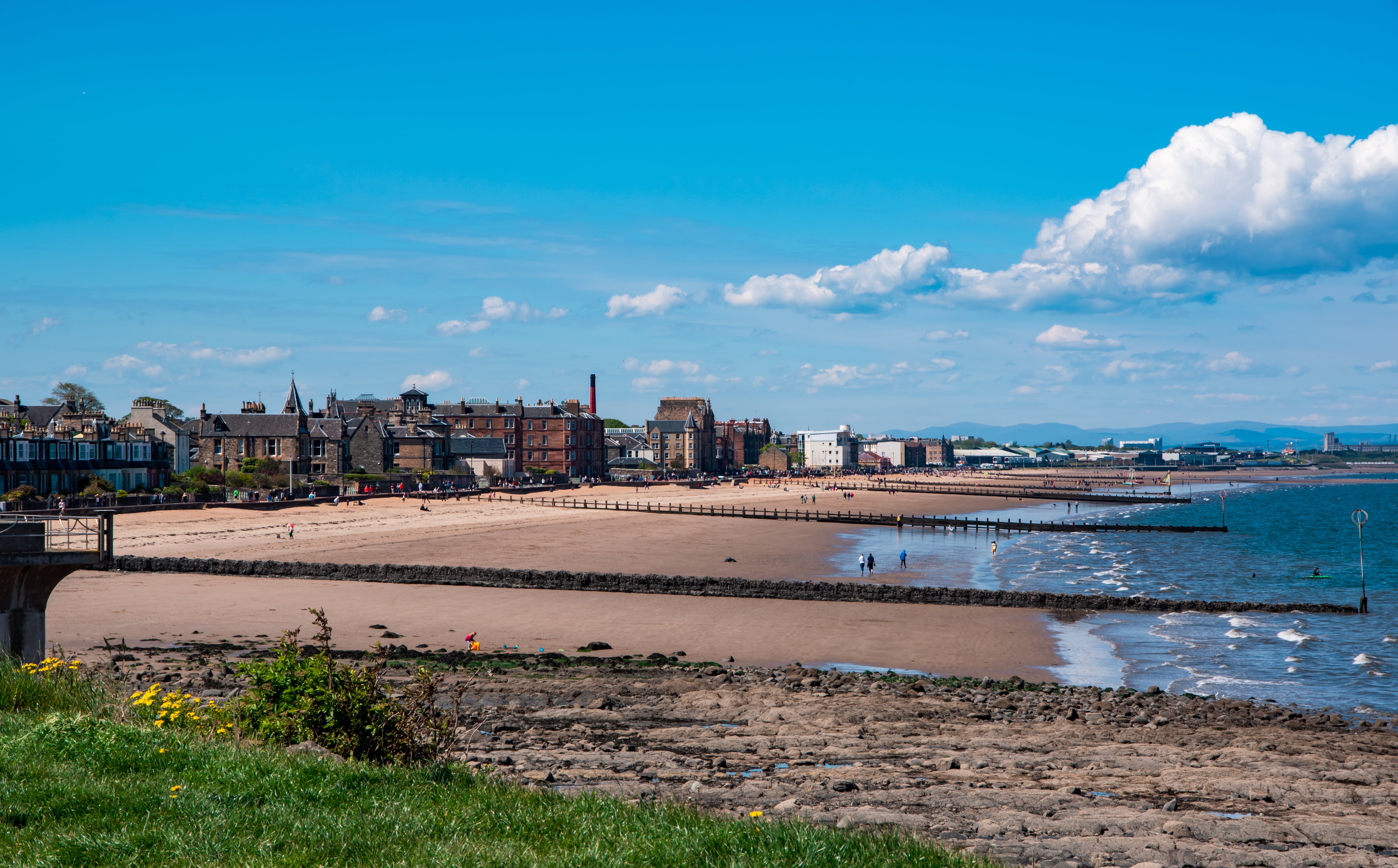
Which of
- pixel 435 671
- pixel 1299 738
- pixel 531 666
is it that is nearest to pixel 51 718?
pixel 435 671

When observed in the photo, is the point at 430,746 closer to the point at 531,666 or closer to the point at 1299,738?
the point at 531,666

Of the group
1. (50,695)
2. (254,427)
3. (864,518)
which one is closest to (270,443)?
(254,427)

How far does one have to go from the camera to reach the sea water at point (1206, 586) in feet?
79.2

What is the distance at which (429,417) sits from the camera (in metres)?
122

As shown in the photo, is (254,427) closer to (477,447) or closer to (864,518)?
(477,447)

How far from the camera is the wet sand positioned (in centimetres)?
2623

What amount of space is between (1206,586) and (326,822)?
44.5 meters

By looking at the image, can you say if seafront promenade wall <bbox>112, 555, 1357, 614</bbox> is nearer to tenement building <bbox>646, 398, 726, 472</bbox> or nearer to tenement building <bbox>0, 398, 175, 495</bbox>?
tenement building <bbox>0, 398, 175, 495</bbox>

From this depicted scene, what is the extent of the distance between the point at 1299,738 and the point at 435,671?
56.2ft

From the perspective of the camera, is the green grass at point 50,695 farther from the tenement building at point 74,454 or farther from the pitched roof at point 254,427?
the pitched roof at point 254,427

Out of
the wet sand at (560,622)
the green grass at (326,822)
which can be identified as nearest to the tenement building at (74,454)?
the wet sand at (560,622)

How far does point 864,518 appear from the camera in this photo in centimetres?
8519

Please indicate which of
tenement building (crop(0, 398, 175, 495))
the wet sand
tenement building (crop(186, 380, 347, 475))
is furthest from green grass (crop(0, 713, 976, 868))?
tenement building (crop(186, 380, 347, 475))

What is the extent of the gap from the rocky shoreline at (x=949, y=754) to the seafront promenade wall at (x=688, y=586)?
50.3ft
